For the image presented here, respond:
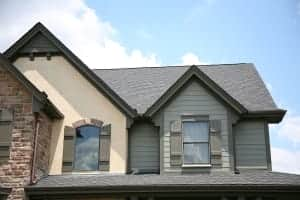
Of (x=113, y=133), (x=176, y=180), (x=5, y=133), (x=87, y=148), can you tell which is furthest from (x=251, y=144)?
(x=5, y=133)

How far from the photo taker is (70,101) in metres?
15.9

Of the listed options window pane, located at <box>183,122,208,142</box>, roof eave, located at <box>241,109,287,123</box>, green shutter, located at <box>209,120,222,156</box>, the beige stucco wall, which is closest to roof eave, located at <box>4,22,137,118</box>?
the beige stucco wall

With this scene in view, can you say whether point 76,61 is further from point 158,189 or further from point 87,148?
point 158,189

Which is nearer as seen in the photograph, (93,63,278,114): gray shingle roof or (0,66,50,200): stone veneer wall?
(0,66,50,200): stone veneer wall

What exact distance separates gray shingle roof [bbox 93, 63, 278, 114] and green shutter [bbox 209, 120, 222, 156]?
4.13 ft

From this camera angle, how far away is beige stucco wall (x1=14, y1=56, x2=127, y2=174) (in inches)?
594

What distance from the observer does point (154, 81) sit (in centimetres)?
1809

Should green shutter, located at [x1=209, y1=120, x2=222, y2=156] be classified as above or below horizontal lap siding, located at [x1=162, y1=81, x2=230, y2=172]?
below

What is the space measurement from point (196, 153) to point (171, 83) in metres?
3.78

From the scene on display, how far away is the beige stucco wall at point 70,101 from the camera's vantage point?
15094 millimetres

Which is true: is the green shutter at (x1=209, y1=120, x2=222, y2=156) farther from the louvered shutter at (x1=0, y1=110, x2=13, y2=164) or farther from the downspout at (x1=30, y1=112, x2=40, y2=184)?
the louvered shutter at (x1=0, y1=110, x2=13, y2=164)

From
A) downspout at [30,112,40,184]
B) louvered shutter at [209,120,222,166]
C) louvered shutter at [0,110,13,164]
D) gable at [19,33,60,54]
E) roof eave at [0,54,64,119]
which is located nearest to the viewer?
downspout at [30,112,40,184]

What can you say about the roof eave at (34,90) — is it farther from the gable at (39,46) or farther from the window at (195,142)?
the window at (195,142)

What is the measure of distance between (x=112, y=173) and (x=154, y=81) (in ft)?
15.4
